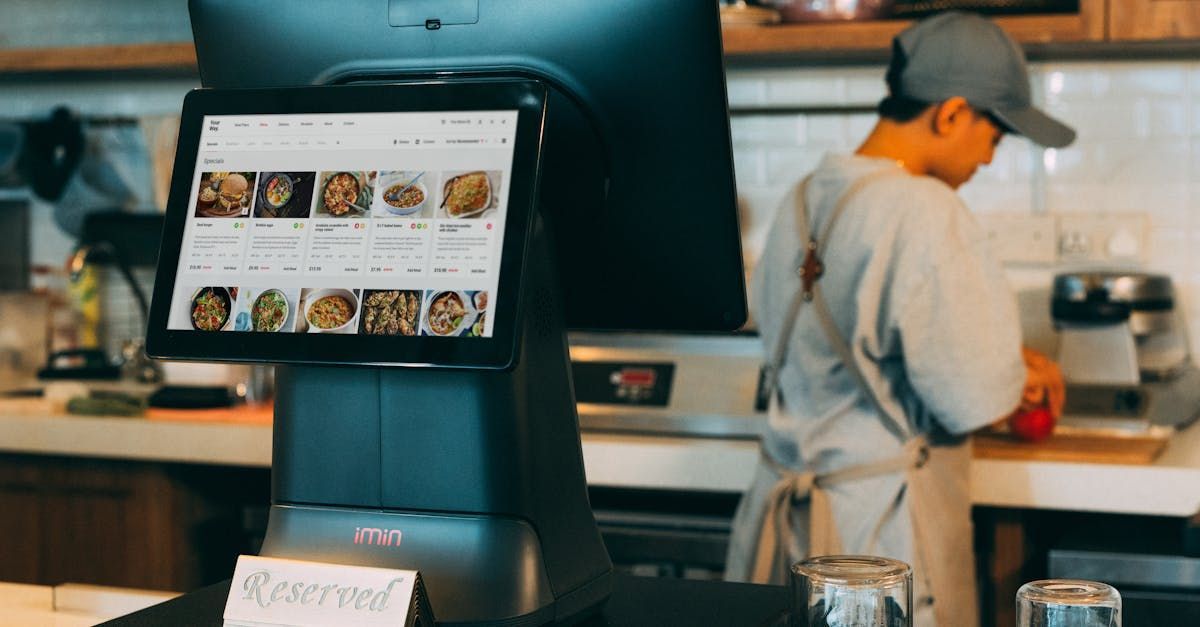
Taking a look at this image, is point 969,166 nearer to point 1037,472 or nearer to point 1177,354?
point 1037,472

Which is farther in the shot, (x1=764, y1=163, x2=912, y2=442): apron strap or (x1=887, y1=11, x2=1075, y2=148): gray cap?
(x1=887, y1=11, x2=1075, y2=148): gray cap

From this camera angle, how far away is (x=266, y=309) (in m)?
0.83

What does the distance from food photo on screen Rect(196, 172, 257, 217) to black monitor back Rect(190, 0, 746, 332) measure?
5.2 inches

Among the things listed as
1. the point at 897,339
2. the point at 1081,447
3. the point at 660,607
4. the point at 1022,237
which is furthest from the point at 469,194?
the point at 1022,237

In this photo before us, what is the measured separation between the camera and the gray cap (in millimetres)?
1969

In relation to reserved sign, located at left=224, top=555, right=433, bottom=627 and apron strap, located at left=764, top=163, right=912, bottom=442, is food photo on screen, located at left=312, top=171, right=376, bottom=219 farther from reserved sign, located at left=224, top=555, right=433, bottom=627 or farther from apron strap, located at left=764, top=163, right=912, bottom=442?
apron strap, located at left=764, top=163, right=912, bottom=442

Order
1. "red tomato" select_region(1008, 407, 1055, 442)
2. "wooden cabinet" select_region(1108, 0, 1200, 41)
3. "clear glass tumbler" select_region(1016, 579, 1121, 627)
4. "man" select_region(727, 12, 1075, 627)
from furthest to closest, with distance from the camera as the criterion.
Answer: "wooden cabinet" select_region(1108, 0, 1200, 41) < "red tomato" select_region(1008, 407, 1055, 442) < "man" select_region(727, 12, 1075, 627) < "clear glass tumbler" select_region(1016, 579, 1121, 627)

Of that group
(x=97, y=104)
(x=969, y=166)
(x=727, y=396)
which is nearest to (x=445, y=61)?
(x=969, y=166)

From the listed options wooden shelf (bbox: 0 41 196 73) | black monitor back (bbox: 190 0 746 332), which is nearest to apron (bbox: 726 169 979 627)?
black monitor back (bbox: 190 0 746 332)

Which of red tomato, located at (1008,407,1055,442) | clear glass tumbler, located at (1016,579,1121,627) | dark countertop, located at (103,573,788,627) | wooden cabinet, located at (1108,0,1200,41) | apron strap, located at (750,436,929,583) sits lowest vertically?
apron strap, located at (750,436,929,583)

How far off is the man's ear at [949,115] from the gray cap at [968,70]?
15 mm

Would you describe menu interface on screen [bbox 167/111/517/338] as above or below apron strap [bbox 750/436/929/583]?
above

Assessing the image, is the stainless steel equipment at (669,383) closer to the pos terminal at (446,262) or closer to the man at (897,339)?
the man at (897,339)

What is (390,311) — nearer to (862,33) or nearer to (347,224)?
(347,224)
